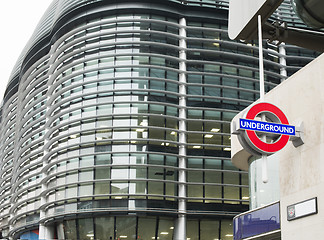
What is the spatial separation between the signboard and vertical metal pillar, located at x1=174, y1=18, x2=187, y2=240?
25.3 m

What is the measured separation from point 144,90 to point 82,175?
26.2 ft

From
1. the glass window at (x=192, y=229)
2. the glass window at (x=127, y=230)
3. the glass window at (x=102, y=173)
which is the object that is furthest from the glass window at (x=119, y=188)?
the glass window at (x=192, y=229)

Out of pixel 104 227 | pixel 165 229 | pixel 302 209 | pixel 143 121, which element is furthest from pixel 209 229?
pixel 302 209

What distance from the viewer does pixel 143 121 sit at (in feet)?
129

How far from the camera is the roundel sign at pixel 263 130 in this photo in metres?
11.0

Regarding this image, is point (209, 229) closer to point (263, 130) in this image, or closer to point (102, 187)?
point (102, 187)

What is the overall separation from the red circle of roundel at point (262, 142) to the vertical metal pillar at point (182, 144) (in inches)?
1065

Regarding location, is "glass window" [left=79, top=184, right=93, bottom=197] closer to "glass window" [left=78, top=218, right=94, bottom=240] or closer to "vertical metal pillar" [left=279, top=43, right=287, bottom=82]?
"glass window" [left=78, top=218, right=94, bottom=240]

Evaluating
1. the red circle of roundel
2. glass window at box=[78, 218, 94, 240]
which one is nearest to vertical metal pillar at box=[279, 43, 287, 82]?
glass window at box=[78, 218, 94, 240]

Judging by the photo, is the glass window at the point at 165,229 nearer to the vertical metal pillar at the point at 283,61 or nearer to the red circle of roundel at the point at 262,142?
the vertical metal pillar at the point at 283,61

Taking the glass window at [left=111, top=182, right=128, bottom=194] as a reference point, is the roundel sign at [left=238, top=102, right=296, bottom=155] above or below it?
below

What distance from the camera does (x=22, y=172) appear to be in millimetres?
48375

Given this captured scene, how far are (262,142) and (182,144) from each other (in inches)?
1107

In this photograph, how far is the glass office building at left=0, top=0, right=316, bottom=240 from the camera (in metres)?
38.3
